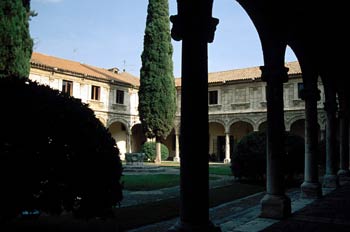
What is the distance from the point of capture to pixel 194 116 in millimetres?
3570

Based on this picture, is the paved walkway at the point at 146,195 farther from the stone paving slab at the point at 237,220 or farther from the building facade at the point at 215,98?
the building facade at the point at 215,98

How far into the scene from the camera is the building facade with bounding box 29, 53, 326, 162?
25.3 metres

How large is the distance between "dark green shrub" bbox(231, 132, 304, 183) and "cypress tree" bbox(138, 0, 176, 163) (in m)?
13.3

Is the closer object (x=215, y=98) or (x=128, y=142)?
(x=215, y=98)

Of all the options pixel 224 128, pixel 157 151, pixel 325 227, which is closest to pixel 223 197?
pixel 325 227

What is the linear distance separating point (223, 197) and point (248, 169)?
332 cm

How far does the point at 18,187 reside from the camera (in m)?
4.08

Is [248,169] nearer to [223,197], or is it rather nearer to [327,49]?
[223,197]

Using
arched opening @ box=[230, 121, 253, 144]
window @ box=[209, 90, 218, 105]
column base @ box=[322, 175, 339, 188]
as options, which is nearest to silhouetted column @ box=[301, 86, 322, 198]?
column base @ box=[322, 175, 339, 188]

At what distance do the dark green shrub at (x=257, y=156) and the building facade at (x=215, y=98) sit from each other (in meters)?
13.4

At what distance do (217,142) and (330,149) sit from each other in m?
21.3

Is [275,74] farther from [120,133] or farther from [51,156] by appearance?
[120,133]

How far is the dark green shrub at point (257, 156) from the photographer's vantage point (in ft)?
40.2

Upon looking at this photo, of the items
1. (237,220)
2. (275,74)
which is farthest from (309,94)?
(237,220)
